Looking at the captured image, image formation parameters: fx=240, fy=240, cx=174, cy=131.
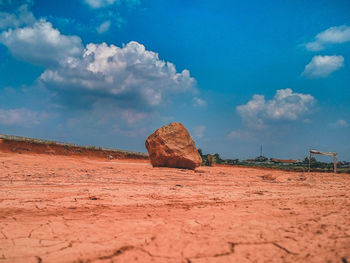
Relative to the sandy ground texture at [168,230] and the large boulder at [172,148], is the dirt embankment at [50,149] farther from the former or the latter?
the sandy ground texture at [168,230]

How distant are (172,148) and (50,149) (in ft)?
37.0

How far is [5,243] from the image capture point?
Result: 1800 mm

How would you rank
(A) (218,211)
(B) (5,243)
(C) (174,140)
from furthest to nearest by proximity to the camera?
(C) (174,140) → (A) (218,211) → (B) (5,243)

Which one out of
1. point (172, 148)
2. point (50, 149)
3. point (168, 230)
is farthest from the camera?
point (50, 149)

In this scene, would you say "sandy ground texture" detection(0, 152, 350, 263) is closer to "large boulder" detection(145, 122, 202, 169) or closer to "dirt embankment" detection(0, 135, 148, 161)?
"large boulder" detection(145, 122, 202, 169)

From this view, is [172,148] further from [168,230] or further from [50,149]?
[50,149]

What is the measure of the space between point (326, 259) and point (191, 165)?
363 inches

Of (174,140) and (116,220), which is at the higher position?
(174,140)

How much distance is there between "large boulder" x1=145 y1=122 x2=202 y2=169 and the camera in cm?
1035

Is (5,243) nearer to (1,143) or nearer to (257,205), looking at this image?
(257,205)

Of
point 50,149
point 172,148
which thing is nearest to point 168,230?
point 172,148

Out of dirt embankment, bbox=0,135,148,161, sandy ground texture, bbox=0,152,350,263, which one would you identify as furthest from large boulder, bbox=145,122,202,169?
dirt embankment, bbox=0,135,148,161

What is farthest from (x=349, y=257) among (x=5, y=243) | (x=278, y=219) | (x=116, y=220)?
(x=5, y=243)

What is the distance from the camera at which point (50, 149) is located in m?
17.2
